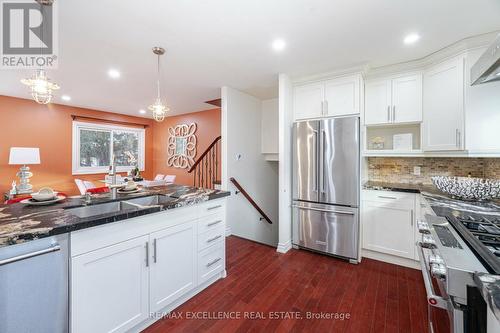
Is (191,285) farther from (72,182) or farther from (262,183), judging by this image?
(72,182)

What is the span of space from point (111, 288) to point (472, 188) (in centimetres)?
297

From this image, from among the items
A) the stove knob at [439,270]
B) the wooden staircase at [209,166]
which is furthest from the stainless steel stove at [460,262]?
the wooden staircase at [209,166]

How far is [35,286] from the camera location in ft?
3.68

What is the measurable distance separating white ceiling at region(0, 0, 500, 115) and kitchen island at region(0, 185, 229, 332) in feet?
5.20

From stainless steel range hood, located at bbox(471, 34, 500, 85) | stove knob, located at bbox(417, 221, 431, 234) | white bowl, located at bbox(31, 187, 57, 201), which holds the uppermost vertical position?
stainless steel range hood, located at bbox(471, 34, 500, 85)

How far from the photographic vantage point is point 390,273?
251cm

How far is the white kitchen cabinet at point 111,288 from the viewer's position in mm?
1288

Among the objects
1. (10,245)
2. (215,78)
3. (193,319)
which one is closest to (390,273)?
(193,319)

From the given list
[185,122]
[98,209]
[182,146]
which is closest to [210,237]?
[98,209]

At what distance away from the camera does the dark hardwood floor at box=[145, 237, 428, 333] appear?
5.66 feet

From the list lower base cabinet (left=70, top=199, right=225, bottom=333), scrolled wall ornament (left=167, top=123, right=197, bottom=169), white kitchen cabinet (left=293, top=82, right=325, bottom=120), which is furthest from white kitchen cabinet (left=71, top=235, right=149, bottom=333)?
scrolled wall ornament (left=167, top=123, right=197, bottom=169)

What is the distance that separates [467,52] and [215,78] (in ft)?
9.72

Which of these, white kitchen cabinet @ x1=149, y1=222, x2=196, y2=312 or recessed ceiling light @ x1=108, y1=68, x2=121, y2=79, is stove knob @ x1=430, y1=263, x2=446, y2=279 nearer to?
white kitchen cabinet @ x1=149, y1=222, x2=196, y2=312

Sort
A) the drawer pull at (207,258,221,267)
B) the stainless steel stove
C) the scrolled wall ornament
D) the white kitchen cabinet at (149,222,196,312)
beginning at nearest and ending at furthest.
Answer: the stainless steel stove → the white kitchen cabinet at (149,222,196,312) → the drawer pull at (207,258,221,267) → the scrolled wall ornament
